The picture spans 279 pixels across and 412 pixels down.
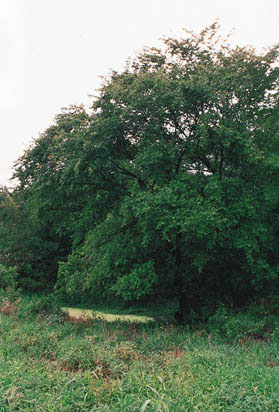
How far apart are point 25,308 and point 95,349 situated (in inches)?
218

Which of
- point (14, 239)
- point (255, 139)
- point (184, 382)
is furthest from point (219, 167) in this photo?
point (14, 239)

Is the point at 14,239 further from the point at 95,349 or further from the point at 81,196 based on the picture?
the point at 95,349

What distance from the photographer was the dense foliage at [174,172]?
10.3 metres

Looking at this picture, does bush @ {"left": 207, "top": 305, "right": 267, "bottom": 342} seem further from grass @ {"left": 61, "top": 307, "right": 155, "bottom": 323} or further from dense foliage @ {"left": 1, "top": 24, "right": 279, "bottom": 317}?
grass @ {"left": 61, "top": 307, "right": 155, "bottom": 323}

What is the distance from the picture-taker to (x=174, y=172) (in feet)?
38.7

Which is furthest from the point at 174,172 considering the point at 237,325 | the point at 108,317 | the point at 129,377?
the point at 129,377

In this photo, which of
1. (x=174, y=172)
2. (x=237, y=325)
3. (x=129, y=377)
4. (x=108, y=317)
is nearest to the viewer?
(x=129, y=377)

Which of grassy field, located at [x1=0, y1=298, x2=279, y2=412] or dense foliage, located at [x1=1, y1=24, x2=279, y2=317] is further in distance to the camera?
dense foliage, located at [x1=1, y1=24, x2=279, y2=317]

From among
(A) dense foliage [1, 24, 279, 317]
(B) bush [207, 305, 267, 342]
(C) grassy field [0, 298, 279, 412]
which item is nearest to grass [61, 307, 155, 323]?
(A) dense foliage [1, 24, 279, 317]

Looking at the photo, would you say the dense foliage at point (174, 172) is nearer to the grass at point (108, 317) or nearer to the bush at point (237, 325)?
the grass at point (108, 317)

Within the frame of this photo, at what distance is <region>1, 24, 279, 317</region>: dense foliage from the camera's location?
1026 cm

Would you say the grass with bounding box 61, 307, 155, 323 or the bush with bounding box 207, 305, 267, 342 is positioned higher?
the bush with bounding box 207, 305, 267, 342

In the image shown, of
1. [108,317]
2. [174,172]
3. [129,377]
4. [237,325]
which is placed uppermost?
[174,172]

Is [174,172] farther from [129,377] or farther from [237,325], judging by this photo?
[129,377]
